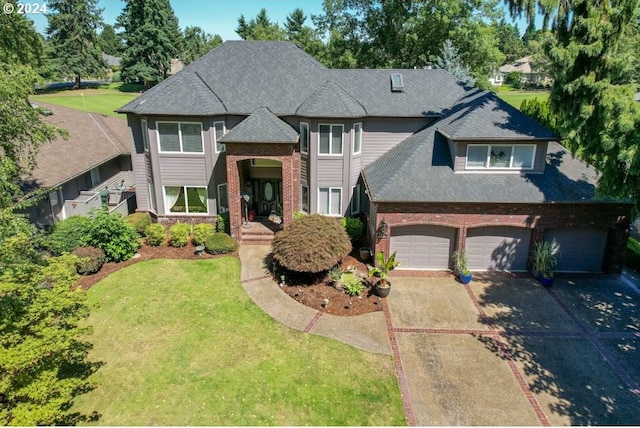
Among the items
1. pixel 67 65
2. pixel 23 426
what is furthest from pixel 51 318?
pixel 67 65

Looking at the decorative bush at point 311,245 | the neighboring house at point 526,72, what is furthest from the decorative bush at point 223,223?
the neighboring house at point 526,72

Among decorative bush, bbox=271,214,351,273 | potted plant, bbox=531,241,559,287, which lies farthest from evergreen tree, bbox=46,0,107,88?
potted plant, bbox=531,241,559,287

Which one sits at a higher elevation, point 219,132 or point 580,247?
point 219,132

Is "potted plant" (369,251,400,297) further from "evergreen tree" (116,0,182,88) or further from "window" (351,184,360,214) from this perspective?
"evergreen tree" (116,0,182,88)

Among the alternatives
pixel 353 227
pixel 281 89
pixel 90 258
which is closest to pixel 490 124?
pixel 353 227

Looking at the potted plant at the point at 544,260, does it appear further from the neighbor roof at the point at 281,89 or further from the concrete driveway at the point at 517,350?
the neighbor roof at the point at 281,89

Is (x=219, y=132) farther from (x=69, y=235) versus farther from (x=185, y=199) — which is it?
(x=69, y=235)
